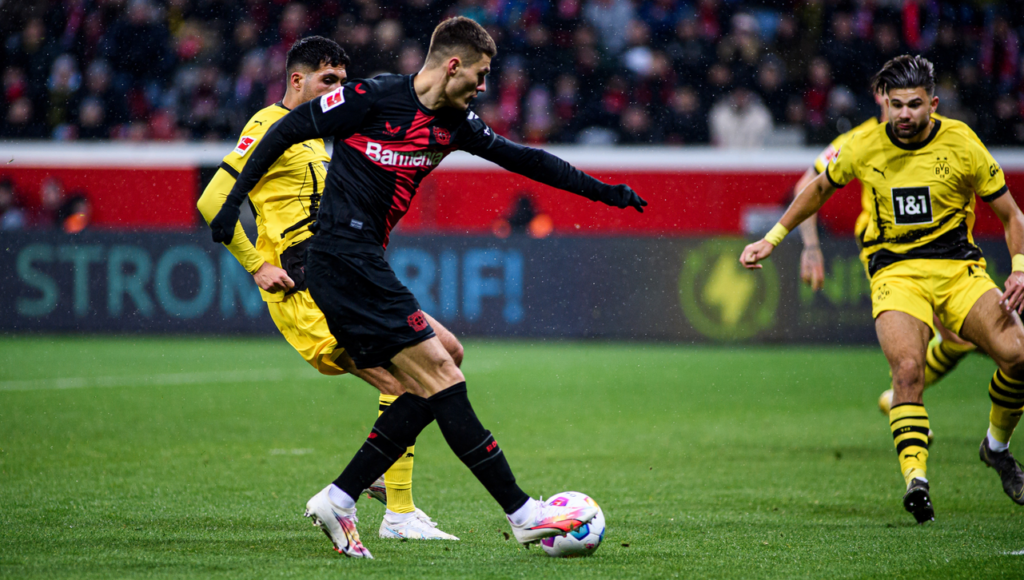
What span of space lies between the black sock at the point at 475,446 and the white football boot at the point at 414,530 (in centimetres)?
65

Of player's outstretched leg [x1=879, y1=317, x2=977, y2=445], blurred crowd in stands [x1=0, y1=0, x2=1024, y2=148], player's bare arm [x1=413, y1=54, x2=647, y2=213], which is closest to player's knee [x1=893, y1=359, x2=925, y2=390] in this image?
player's bare arm [x1=413, y1=54, x2=647, y2=213]

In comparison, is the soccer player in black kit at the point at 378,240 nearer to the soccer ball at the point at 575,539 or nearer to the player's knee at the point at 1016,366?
the soccer ball at the point at 575,539

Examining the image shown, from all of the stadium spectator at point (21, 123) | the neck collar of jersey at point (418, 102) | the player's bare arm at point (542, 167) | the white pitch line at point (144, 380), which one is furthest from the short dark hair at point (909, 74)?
the stadium spectator at point (21, 123)

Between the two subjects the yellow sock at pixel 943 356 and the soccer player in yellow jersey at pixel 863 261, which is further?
the yellow sock at pixel 943 356

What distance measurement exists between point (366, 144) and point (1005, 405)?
3647 millimetres

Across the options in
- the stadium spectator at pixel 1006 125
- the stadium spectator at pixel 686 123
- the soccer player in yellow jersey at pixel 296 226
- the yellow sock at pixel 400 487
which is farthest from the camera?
the stadium spectator at pixel 686 123

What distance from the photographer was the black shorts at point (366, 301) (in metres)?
4.18

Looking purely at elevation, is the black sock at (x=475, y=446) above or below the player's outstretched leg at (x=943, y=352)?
above

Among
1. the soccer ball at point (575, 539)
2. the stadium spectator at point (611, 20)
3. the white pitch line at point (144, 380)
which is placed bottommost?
the white pitch line at point (144, 380)

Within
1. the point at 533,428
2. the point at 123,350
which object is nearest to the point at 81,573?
the point at 533,428

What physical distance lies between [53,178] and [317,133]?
17034 mm

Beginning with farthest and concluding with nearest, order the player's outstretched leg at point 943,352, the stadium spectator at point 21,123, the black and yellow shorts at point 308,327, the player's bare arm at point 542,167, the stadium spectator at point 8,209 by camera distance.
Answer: the stadium spectator at point 21,123 → the stadium spectator at point 8,209 → the player's outstretched leg at point 943,352 → the black and yellow shorts at point 308,327 → the player's bare arm at point 542,167

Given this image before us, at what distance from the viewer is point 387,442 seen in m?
4.31

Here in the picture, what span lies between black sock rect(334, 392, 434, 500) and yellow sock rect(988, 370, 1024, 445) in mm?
3154
